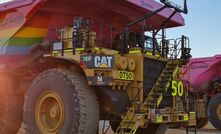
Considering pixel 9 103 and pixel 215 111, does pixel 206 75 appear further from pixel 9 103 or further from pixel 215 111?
pixel 9 103

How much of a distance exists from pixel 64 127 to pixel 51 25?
2167mm

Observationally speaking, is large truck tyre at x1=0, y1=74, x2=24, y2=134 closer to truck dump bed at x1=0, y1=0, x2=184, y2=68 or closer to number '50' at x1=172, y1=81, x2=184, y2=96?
truck dump bed at x1=0, y1=0, x2=184, y2=68

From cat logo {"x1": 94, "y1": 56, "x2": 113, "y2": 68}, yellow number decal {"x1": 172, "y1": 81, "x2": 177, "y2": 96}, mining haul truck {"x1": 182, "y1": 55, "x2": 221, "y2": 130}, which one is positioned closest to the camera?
cat logo {"x1": 94, "y1": 56, "x2": 113, "y2": 68}

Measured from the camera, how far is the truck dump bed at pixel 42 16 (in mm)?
7566

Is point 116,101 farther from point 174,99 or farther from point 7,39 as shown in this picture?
point 7,39

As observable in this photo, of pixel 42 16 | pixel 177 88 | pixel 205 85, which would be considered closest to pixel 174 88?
pixel 177 88

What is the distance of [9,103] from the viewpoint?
8148 mm

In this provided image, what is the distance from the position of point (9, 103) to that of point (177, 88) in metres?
3.17

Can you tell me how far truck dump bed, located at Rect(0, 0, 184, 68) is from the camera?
7.57m

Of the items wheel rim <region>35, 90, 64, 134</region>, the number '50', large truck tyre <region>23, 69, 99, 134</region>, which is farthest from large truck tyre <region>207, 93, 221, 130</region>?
wheel rim <region>35, 90, 64, 134</region>

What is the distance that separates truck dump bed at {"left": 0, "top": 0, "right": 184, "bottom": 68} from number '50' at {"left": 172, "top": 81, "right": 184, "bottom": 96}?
4.92 ft

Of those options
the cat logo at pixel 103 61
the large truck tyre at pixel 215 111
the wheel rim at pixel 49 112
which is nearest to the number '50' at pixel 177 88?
the cat logo at pixel 103 61

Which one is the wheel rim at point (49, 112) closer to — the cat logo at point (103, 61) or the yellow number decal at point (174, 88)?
the cat logo at point (103, 61)

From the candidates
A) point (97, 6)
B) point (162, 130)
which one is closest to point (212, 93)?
point (162, 130)
